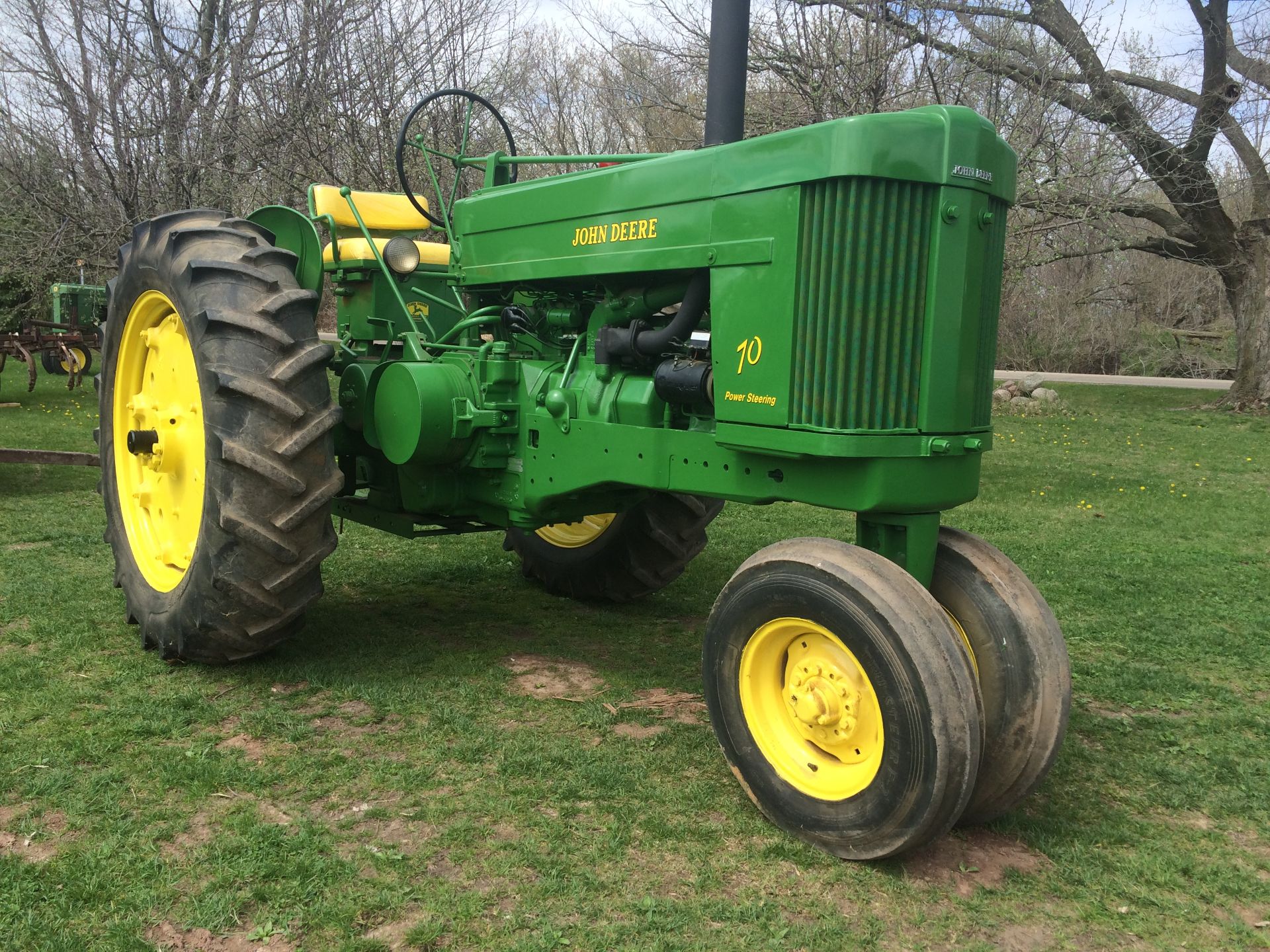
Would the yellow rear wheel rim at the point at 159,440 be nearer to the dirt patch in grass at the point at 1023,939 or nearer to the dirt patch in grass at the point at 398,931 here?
the dirt patch in grass at the point at 398,931

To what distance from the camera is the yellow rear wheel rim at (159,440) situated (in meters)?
Result: 4.38

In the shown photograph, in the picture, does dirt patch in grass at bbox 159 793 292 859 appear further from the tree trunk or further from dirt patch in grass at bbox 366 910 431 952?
the tree trunk

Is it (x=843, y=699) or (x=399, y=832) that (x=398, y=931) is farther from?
(x=843, y=699)

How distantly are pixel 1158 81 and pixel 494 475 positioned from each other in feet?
40.2

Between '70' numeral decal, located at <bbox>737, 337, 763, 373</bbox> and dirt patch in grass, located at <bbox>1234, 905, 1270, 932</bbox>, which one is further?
'70' numeral decal, located at <bbox>737, 337, 763, 373</bbox>

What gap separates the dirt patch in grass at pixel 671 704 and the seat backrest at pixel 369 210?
8.52 feet

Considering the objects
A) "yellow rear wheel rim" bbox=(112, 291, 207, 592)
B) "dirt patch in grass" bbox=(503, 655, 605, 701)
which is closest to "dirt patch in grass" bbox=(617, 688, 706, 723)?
"dirt patch in grass" bbox=(503, 655, 605, 701)

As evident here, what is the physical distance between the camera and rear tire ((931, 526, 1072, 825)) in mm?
3055

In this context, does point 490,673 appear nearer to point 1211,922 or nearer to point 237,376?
point 237,376

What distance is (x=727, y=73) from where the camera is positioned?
4.01m

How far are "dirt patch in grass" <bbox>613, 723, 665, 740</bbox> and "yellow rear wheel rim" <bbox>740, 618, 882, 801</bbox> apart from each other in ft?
2.33

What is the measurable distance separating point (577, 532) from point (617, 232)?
217cm

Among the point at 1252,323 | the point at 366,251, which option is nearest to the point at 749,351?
the point at 366,251

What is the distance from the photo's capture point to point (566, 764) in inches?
137
